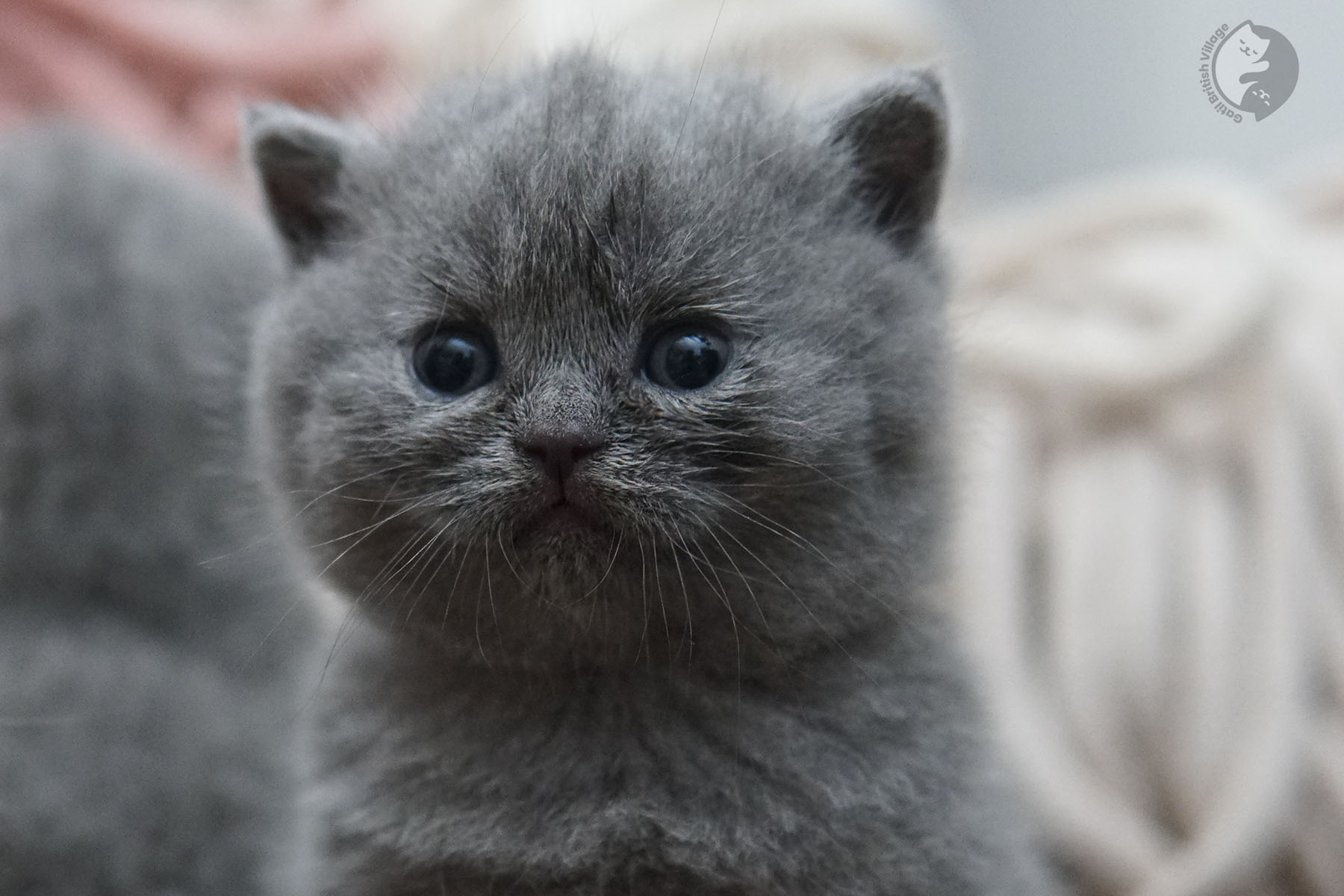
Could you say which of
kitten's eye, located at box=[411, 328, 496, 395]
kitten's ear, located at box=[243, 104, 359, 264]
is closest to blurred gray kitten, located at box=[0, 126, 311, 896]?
kitten's ear, located at box=[243, 104, 359, 264]

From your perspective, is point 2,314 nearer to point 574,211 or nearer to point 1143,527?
point 574,211

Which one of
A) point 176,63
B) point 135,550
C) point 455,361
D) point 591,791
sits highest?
point 176,63

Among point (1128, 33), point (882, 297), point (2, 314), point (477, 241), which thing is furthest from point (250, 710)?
point (1128, 33)

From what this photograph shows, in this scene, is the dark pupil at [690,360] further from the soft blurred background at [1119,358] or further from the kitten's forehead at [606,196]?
the soft blurred background at [1119,358]
